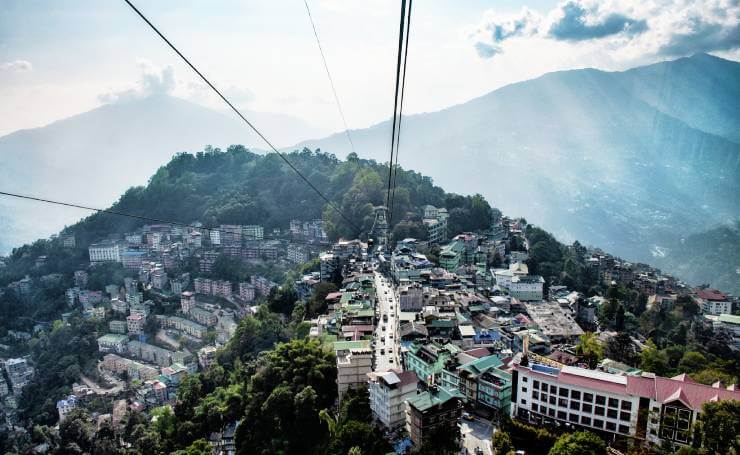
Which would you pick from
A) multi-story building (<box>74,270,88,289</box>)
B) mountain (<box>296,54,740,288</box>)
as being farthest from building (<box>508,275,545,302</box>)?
mountain (<box>296,54,740,288</box>)

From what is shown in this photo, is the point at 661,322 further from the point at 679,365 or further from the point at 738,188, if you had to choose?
the point at 738,188

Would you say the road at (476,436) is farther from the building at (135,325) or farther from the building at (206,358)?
the building at (135,325)

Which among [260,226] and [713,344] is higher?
[260,226]

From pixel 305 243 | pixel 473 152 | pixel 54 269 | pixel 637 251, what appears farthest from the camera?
pixel 473 152

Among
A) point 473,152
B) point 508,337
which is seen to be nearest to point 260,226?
point 508,337

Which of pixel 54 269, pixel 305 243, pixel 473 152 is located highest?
pixel 473 152

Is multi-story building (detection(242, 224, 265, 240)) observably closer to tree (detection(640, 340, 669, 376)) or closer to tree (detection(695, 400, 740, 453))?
tree (detection(640, 340, 669, 376))

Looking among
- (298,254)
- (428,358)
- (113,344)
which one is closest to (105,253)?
(113,344)
